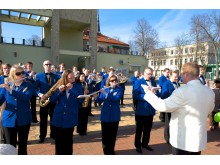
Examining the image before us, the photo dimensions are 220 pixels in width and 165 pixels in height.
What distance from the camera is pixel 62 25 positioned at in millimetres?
26922

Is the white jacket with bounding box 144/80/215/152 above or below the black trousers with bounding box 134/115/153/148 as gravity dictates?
above

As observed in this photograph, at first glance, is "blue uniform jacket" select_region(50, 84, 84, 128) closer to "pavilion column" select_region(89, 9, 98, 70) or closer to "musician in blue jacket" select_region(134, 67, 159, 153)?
"musician in blue jacket" select_region(134, 67, 159, 153)

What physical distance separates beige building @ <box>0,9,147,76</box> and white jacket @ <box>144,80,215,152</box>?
20.0 metres

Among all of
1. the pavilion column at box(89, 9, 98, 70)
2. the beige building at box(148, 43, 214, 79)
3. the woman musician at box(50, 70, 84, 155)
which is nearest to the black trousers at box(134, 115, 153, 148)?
the woman musician at box(50, 70, 84, 155)

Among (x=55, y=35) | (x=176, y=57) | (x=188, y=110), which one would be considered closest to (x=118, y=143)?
(x=188, y=110)

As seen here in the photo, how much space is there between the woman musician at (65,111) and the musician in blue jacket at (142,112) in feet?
4.80

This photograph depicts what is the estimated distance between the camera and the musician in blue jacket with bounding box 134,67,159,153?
198 inches

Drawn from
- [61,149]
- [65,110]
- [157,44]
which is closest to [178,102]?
[65,110]

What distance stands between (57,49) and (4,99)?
68.9ft

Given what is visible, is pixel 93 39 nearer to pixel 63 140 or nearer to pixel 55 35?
pixel 55 35

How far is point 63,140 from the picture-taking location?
4109mm

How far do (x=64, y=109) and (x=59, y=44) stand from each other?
2331 cm
